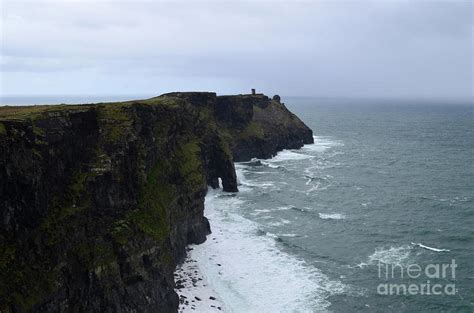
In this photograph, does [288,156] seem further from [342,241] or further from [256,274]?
[256,274]

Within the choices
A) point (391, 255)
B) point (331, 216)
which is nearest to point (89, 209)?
point (391, 255)

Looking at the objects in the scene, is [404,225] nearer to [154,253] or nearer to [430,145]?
[154,253]

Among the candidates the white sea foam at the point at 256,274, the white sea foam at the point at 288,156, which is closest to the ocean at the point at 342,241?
the white sea foam at the point at 256,274

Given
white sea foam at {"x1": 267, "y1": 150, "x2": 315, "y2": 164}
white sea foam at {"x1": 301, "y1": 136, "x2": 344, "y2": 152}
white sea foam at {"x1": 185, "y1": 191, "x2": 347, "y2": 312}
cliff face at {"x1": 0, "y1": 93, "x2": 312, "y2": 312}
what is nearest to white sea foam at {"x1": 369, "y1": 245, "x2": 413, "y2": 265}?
white sea foam at {"x1": 185, "y1": 191, "x2": 347, "y2": 312}

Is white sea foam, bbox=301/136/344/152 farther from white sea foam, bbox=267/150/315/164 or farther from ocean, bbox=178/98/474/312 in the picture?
ocean, bbox=178/98/474/312

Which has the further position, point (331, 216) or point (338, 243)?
point (331, 216)
